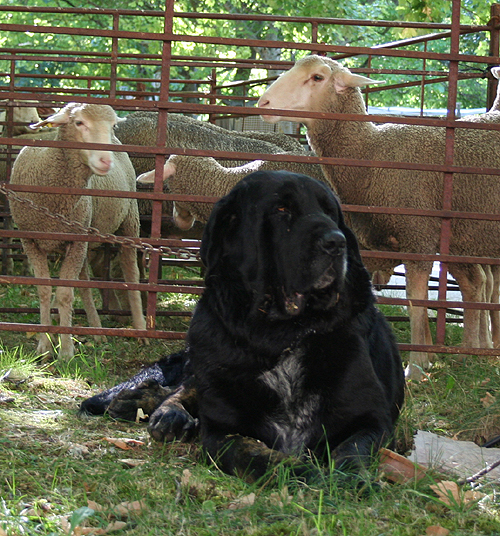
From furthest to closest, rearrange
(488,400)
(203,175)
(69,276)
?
1. (203,175)
2. (69,276)
3. (488,400)

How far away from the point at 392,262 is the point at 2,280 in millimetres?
3065

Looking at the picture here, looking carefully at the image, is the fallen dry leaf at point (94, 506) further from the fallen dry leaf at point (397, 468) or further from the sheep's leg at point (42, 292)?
the sheep's leg at point (42, 292)

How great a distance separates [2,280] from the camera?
16.6ft

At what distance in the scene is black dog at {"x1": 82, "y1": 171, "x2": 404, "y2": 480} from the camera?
9.48 ft

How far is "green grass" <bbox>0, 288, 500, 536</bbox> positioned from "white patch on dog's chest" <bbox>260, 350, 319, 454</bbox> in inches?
12.8

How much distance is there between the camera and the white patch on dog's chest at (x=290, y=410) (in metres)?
2.96

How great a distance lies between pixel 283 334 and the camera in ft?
9.85

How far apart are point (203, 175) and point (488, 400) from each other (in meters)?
3.62

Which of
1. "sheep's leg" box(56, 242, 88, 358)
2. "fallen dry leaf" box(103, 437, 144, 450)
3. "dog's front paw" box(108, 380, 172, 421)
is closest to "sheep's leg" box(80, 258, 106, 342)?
"sheep's leg" box(56, 242, 88, 358)

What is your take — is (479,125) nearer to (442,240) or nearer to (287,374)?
(442,240)

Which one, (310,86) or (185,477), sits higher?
(310,86)

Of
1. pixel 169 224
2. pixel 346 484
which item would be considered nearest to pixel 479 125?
pixel 346 484

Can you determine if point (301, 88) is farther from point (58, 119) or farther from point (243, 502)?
point (243, 502)

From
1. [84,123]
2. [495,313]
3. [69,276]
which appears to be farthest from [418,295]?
[84,123]
